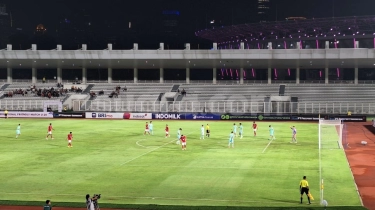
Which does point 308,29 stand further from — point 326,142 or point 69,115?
point 326,142

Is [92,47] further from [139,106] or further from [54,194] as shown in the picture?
[54,194]

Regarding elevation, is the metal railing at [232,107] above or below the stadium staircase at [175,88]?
below

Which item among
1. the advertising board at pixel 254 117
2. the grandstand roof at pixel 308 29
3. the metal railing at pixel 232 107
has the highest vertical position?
the grandstand roof at pixel 308 29

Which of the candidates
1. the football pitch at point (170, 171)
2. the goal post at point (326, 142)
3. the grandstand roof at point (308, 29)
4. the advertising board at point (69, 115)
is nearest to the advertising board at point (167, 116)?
the advertising board at point (69, 115)

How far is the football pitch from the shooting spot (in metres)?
24.1

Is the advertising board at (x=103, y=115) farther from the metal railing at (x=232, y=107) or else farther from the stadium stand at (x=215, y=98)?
→ the stadium stand at (x=215, y=98)

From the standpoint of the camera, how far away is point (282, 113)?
75938 millimetres

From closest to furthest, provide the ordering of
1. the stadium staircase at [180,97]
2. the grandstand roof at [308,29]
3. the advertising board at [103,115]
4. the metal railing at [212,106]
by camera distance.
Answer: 1. the metal railing at [212,106]
2. the advertising board at [103,115]
3. the stadium staircase at [180,97]
4. the grandstand roof at [308,29]

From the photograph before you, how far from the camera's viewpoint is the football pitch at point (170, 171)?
79.1 feet

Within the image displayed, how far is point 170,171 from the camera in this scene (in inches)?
1221

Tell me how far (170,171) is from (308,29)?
299 feet

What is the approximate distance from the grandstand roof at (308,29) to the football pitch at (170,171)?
62.4 m

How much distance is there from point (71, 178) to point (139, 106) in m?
52.3

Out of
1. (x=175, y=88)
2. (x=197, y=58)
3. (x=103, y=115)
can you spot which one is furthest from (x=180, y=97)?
(x=103, y=115)
